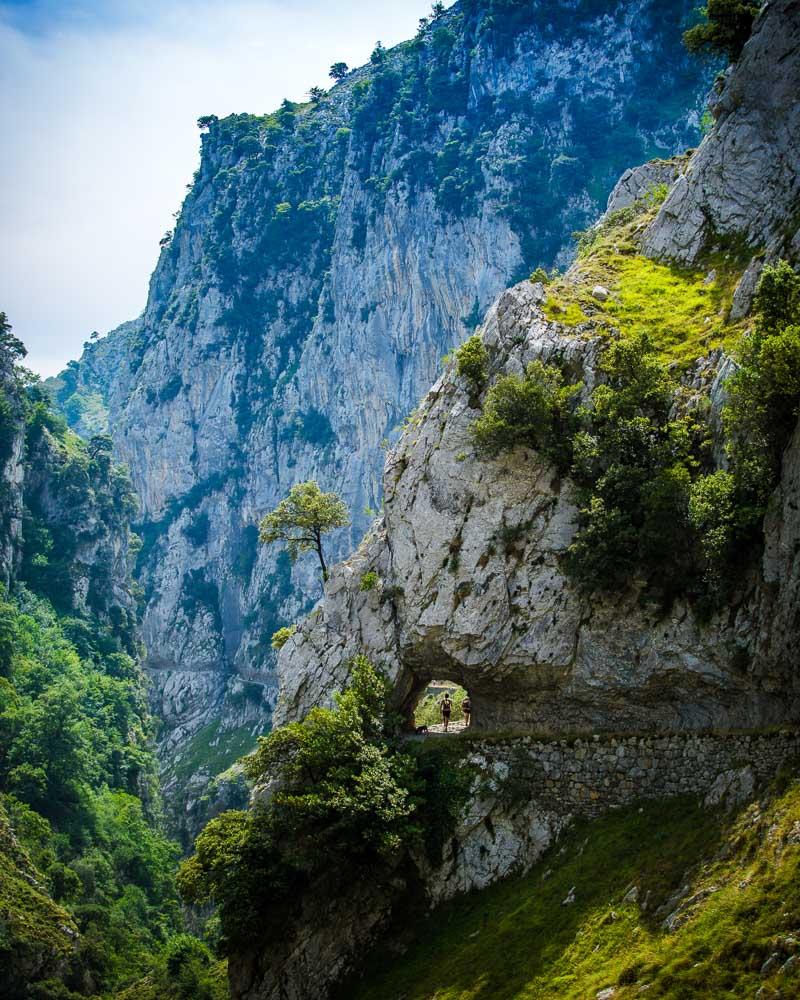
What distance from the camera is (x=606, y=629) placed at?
25.1 m

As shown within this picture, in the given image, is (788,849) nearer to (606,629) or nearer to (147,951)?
(606,629)

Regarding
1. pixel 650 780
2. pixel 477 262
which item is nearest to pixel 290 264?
pixel 477 262

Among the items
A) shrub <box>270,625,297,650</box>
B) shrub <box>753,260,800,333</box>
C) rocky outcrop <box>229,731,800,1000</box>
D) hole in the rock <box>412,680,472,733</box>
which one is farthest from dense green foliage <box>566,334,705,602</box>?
shrub <box>270,625,297,650</box>

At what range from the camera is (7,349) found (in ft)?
305

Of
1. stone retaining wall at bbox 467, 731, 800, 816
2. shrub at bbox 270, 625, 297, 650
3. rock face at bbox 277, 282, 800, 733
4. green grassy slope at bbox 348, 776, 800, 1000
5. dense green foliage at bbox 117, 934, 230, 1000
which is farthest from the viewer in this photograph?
dense green foliage at bbox 117, 934, 230, 1000

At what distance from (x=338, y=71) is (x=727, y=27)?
133 m

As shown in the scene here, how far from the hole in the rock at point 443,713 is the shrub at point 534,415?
9736 mm

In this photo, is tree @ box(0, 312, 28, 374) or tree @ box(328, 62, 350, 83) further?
tree @ box(328, 62, 350, 83)

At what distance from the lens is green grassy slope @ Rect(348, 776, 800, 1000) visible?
1350cm

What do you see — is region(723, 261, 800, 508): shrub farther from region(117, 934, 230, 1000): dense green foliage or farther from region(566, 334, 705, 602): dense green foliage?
region(117, 934, 230, 1000): dense green foliage

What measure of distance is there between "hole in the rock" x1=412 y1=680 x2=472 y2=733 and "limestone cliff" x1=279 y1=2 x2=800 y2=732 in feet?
4.69

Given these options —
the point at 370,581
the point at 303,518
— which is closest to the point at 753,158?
the point at 370,581

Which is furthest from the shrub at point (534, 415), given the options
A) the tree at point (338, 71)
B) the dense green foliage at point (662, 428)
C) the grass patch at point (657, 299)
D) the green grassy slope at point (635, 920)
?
the tree at point (338, 71)

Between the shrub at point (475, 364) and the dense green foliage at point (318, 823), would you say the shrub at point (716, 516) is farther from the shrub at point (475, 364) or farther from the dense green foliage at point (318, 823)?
the dense green foliage at point (318, 823)
